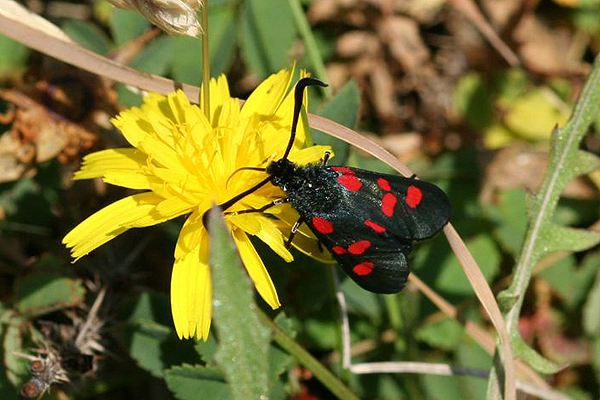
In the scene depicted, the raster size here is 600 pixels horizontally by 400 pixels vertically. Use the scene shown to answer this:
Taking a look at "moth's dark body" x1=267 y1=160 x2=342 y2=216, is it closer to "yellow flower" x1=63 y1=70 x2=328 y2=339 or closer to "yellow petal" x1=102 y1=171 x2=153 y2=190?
"yellow flower" x1=63 y1=70 x2=328 y2=339

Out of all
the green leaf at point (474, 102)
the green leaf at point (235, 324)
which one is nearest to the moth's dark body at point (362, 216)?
the green leaf at point (235, 324)

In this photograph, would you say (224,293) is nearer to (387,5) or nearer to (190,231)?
(190,231)

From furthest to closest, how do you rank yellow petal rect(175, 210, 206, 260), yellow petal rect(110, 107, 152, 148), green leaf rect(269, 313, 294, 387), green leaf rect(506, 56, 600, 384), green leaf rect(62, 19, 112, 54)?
green leaf rect(62, 19, 112, 54) < green leaf rect(506, 56, 600, 384) < green leaf rect(269, 313, 294, 387) < yellow petal rect(110, 107, 152, 148) < yellow petal rect(175, 210, 206, 260)

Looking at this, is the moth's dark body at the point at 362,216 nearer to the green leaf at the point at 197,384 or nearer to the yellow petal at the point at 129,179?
the yellow petal at the point at 129,179

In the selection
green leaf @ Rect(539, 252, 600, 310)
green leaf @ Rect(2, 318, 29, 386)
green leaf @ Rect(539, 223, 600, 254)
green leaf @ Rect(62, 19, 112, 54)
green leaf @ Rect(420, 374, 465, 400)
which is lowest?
green leaf @ Rect(420, 374, 465, 400)

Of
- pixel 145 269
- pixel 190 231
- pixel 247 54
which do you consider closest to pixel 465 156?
pixel 247 54

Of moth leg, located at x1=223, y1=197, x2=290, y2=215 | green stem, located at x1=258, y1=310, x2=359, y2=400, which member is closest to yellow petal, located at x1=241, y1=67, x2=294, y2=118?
moth leg, located at x1=223, y1=197, x2=290, y2=215
